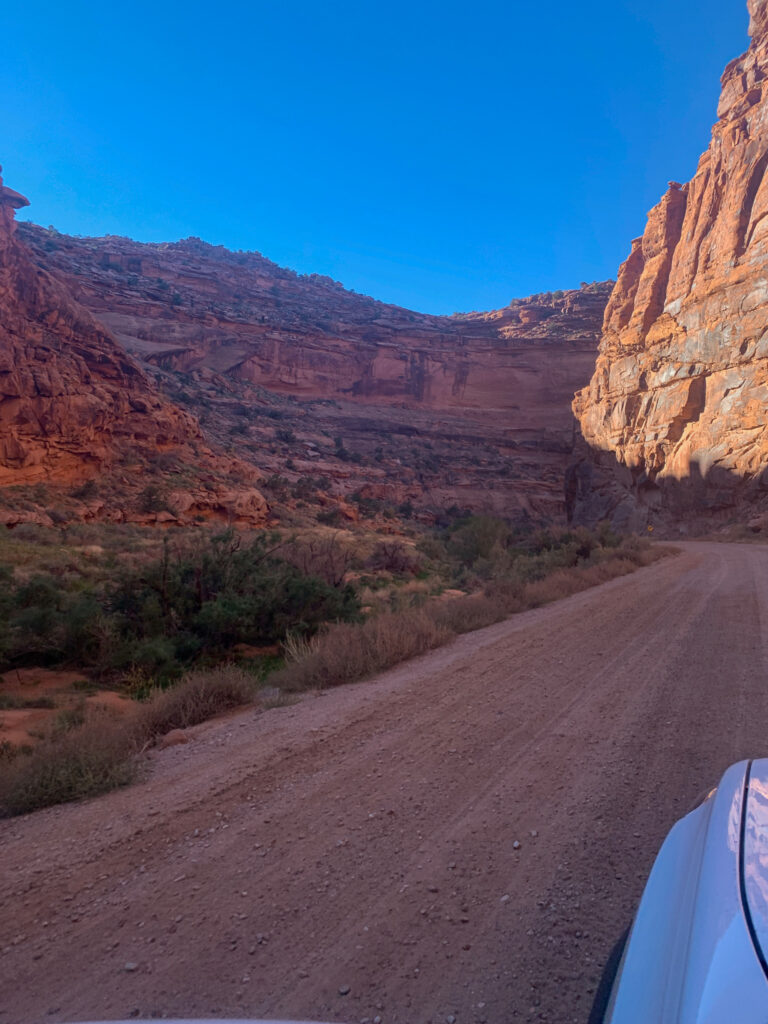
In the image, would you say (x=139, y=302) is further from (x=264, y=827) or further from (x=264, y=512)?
(x=264, y=827)

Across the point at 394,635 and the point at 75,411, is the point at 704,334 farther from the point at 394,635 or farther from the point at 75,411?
the point at 394,635

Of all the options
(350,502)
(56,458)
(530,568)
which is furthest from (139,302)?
(530,568)

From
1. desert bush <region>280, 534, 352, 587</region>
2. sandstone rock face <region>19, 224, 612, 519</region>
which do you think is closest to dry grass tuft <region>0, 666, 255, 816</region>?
desert bush <region>280, 534, 352, 587</region>

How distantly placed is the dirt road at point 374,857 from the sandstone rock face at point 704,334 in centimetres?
3179

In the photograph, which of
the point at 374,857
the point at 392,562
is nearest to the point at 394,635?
the point at 374,857

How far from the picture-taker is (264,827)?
10.4 feet

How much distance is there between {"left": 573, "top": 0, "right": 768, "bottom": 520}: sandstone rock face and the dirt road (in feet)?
104

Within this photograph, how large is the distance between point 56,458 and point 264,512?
29.4ft

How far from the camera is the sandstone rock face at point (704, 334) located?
32.1 metres

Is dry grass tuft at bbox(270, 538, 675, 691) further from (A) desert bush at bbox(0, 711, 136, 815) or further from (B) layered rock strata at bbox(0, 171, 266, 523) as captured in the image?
(B) layered rock strata at bbox(0, 171, 266, 523)

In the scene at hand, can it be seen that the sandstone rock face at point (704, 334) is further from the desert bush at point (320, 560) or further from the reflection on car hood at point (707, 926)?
the reflection on car hood at point (707, 926)

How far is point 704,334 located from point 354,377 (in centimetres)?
3779

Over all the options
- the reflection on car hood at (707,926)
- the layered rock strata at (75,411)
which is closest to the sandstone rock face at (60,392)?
the layered rock strata at (75,411)

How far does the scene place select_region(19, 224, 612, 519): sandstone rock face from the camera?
45.5 m
